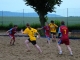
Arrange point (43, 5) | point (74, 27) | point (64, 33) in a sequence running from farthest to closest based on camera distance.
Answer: point (74, 27), point (43, 5), point (64, 33)

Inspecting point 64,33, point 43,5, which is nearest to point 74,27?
point 43,5

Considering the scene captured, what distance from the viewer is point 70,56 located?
13383 mm

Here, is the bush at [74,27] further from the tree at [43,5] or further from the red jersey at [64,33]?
the red jersey at [64,33]

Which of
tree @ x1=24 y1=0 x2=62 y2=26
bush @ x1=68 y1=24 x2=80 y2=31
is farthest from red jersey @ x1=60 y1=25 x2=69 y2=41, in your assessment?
bush @ x1=68 y1=24 x2=80 y2=31

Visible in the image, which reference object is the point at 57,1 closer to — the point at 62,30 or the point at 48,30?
the point at 48,30

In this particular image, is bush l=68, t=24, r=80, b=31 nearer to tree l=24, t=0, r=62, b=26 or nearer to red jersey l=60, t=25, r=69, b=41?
tree l=24, t=0, r=62, b=26

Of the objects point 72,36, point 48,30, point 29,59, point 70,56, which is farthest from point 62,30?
point 72,36

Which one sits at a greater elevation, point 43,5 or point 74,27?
point 43,5

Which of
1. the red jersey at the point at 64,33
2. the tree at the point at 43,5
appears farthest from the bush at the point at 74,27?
the red jersey at the point at 64,33

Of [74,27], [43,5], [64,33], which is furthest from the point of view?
[74,27]

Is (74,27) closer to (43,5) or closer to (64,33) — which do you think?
(43,5)

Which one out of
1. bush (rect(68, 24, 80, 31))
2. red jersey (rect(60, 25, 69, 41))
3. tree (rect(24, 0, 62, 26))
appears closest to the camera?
red jersey (rect(60, 25, 69, 41))

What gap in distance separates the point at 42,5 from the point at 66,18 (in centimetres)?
746

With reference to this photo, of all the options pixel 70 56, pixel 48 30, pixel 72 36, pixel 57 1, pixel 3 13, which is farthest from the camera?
pixel 3 13
